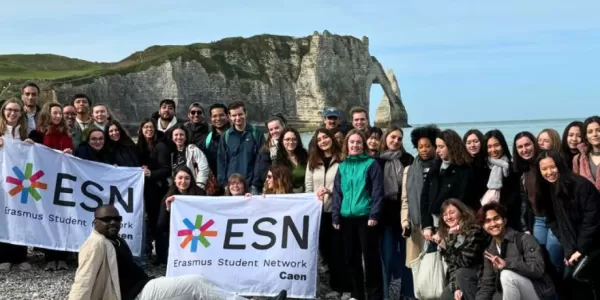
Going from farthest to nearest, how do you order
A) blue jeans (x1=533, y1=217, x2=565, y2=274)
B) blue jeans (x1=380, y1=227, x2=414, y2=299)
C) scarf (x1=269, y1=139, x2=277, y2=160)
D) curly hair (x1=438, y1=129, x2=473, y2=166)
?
scarf (x1=269, y1=139, x2=277, y2=160), blue jeans (x1=380, y1=227, x2=414, y2=299), curly hair (x1=438, y1=129, x2=473, y2=166), blue jeans (x1=533, y1=217, x2=565, y2=274)

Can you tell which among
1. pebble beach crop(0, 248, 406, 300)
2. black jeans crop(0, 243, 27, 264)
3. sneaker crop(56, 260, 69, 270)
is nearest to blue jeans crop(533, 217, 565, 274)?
pebble beach crop(0, 248, 406, 300)

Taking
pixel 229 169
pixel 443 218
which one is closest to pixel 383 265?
pixel 443 218

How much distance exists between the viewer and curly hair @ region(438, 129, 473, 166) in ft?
21.0

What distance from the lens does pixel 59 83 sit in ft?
192

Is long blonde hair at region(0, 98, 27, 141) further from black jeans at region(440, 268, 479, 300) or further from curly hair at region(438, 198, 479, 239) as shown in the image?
black jeans at region(440, 268, 479, 300)

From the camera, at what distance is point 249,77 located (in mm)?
77250

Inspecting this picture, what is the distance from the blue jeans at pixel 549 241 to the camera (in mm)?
5859

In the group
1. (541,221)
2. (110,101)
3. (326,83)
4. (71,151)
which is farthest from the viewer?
(326,83)

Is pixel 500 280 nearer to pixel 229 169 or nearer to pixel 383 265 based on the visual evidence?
pixel 383 265

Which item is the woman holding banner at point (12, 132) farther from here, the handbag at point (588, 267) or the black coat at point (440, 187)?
the handbag at point (588, 267)

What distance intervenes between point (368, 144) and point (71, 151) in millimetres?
4057

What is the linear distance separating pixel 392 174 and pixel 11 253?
5.34 meters

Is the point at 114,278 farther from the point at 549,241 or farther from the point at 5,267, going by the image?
the point at 549,241

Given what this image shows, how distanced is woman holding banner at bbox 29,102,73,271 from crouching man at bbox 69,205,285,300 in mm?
3317
